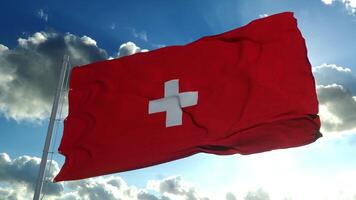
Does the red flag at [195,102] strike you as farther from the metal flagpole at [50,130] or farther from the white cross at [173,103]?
the metal flagpole at [50,130]

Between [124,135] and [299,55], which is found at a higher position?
[299,55]

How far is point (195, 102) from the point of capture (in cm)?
1308

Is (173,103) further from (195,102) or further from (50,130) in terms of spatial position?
(50,130)

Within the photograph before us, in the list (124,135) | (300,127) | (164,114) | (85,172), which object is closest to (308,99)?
(300,127)

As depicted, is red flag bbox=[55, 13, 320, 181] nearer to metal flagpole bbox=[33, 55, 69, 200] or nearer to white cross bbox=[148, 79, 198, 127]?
white cross bbox=[148, 79, 198, 127]

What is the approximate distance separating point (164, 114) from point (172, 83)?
1054 mm

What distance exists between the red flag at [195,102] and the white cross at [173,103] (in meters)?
0.03

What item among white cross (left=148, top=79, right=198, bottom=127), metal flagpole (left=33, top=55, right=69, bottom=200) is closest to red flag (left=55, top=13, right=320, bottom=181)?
white cross (left=148, top=79, right=198, bottom=127)

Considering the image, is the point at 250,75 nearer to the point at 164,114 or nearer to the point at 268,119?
the point at 268,119

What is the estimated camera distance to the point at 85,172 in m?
13.5

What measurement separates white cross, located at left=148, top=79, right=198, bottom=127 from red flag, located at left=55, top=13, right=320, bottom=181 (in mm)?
27

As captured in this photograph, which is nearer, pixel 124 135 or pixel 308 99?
pixel 308 99

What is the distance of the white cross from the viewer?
13.1m

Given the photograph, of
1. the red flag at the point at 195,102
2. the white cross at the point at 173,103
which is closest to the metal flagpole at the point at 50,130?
the red flag at the point at 195,102
